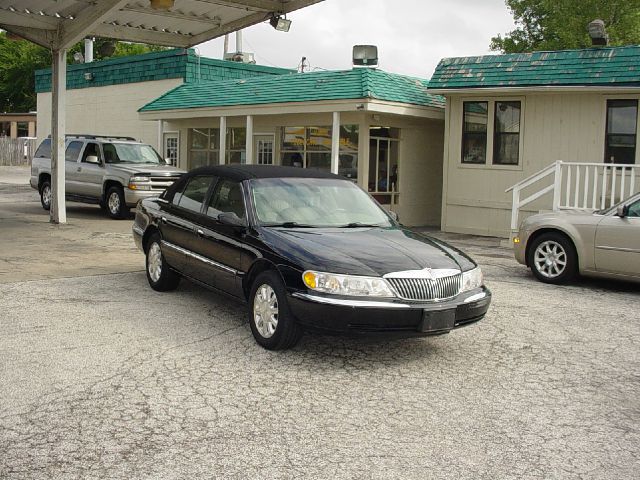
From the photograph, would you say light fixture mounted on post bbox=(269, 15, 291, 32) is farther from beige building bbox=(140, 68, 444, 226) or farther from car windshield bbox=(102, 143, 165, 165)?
car windshield bbox=(102, 143, 165, 165)

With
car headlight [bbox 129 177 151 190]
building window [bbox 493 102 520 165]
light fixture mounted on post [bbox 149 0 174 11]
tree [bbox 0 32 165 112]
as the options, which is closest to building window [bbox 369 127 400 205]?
building window [bbox 493 102 520 165]

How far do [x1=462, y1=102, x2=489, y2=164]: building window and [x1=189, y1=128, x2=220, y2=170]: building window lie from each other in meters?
7.92

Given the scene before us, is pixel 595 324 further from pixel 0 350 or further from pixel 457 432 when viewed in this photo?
pixel 0 350

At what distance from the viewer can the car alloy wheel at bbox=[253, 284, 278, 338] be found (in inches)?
255

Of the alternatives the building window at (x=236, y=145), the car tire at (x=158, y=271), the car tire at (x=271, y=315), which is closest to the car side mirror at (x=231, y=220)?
the car tire at (x=271, y=315)

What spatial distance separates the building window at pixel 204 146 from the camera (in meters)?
23.0

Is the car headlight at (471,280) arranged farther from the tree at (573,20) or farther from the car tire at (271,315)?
the tree at (573,20)

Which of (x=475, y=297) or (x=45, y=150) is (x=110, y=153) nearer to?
(x=45, y=150)

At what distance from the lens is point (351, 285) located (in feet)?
19.9

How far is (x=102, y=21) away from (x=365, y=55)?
6.74m

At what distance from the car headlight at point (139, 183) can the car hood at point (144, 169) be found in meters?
0.14

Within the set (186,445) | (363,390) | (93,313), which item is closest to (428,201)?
(93,313)

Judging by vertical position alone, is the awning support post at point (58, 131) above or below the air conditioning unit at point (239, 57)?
below

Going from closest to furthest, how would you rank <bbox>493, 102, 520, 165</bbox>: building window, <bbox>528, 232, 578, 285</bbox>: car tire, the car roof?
the car roof < <bbox>528, 232, 578, 285</bbox>: car tire < <bbox>493, 102, 520, 165</bbox>: building window
